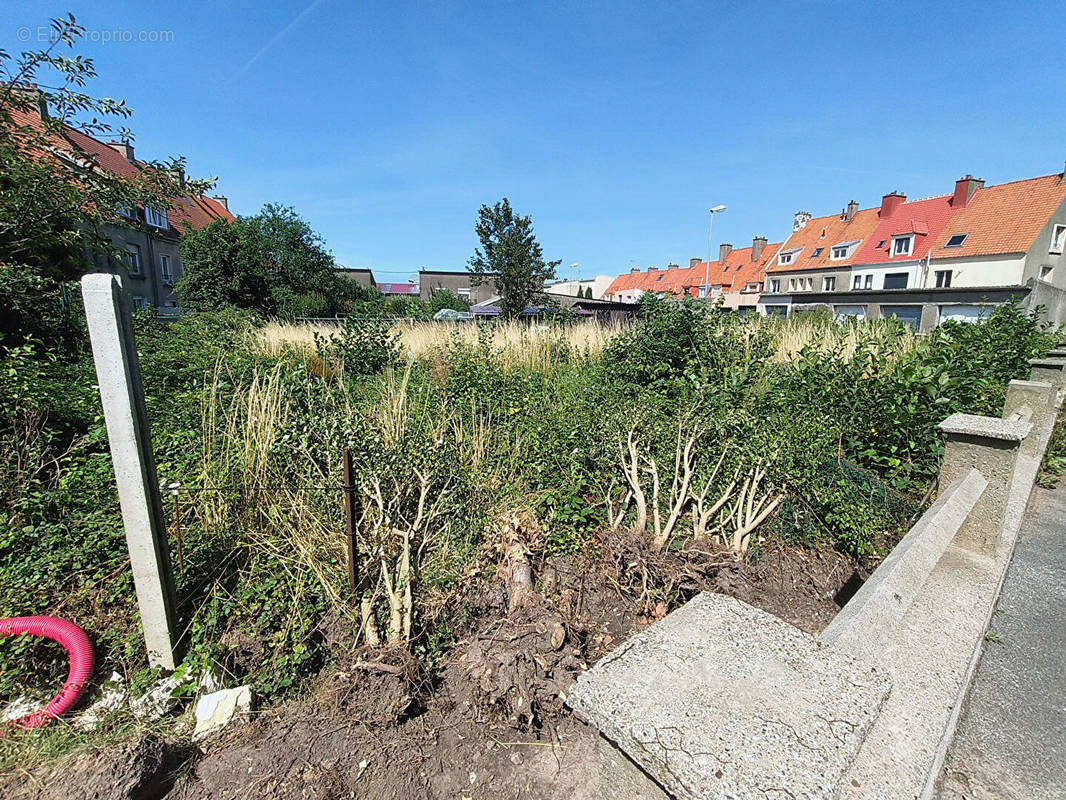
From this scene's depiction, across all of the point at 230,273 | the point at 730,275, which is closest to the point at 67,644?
the point at 230,273

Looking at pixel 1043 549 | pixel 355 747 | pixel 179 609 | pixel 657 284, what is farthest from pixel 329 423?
pixel 657 284

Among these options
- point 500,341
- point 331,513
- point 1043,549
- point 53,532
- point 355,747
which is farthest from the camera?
point 500,341

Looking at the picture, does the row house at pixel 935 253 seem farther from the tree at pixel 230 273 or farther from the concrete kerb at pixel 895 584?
the tree at pixel 230 273

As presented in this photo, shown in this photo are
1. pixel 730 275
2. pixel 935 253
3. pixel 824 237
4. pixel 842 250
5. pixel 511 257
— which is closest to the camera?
pixel 511 257

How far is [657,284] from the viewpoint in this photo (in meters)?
53.4

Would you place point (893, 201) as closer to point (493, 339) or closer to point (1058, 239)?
point (1058, 239)

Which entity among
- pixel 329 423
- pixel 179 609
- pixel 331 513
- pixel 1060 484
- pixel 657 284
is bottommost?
pixel 1060 484

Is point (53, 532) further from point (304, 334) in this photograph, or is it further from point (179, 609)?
point (304, 334)

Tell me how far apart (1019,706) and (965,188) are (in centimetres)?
3485

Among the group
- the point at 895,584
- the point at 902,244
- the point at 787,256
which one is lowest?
the point at 895,584

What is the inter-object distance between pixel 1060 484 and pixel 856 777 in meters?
5.08

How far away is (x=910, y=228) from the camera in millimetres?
26984

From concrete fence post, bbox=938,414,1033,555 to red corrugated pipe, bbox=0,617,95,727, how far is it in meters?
4.31

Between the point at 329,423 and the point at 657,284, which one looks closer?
the point at 329,423
